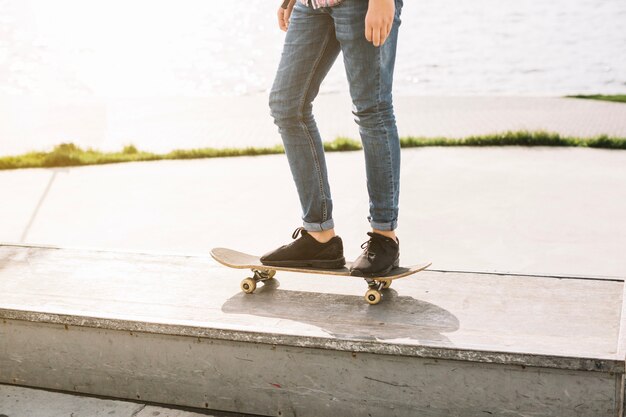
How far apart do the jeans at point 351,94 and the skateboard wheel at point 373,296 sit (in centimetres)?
25

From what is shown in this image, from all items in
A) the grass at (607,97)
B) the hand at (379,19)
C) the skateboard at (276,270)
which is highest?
the hand at (379,19)

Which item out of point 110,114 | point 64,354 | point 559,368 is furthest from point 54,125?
point 559,368

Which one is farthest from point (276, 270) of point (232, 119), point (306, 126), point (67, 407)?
point (232, 119)

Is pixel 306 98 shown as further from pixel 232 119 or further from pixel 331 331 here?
pixel 232 119

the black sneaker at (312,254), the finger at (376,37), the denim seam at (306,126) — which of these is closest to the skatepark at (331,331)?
the black sneaker at (312,254)

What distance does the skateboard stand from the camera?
9.34 ft

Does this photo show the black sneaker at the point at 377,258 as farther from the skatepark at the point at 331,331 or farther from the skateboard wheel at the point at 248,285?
the skateboard wheel at the point at 248,285

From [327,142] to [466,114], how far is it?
2892 millimetres

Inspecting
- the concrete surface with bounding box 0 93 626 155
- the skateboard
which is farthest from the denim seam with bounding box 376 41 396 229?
the concrete surface with bounding box 0 93 626 155

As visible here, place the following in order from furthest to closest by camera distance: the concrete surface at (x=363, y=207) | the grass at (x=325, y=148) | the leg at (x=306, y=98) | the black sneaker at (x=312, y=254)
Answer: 1. the grass at (x=325, y=148)
2. the concrete surface at (x=363, y=207)
3. the black sneaker at (x=312, y=254)
4. the leg at (x=306, y=98)

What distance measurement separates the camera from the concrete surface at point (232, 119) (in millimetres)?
8062

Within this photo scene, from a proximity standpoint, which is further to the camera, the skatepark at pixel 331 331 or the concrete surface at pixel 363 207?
the concrete surface at pixel 363 207

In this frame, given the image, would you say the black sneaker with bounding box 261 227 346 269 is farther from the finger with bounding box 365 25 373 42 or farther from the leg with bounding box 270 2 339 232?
the finger with bounding box 365 25 373 42

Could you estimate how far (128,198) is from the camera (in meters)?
5.74
